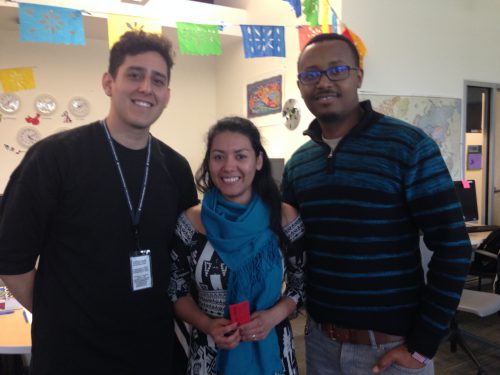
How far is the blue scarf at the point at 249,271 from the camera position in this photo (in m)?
1.37

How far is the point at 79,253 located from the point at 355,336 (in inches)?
37.9

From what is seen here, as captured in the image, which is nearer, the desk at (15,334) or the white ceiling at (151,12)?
the desk at (15,334)

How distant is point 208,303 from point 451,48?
→ 4.47m

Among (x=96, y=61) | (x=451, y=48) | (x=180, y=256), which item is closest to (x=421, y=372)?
(x=180, y=256)

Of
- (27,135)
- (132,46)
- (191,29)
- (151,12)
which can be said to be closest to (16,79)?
(27,135)

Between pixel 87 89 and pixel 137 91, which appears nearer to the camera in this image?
pixel 137 91

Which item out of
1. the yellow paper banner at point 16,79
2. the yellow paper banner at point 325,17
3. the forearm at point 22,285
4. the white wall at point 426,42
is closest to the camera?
the forearm at point 22,285

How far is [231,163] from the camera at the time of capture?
144 cm

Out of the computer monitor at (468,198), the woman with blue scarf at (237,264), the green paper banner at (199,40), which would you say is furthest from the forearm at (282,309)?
the computer monitor at (468,198)

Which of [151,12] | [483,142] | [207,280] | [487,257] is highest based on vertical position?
[151,12]

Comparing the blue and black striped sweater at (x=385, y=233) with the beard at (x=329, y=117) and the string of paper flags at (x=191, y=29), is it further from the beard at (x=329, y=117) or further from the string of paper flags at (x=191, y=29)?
the string of paper flags at (x=191, y=29)

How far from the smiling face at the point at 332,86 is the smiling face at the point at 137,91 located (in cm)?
54

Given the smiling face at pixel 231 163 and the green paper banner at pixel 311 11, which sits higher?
the green paper banner at pixel 311 11

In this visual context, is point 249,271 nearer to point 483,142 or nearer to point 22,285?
point 22,285
